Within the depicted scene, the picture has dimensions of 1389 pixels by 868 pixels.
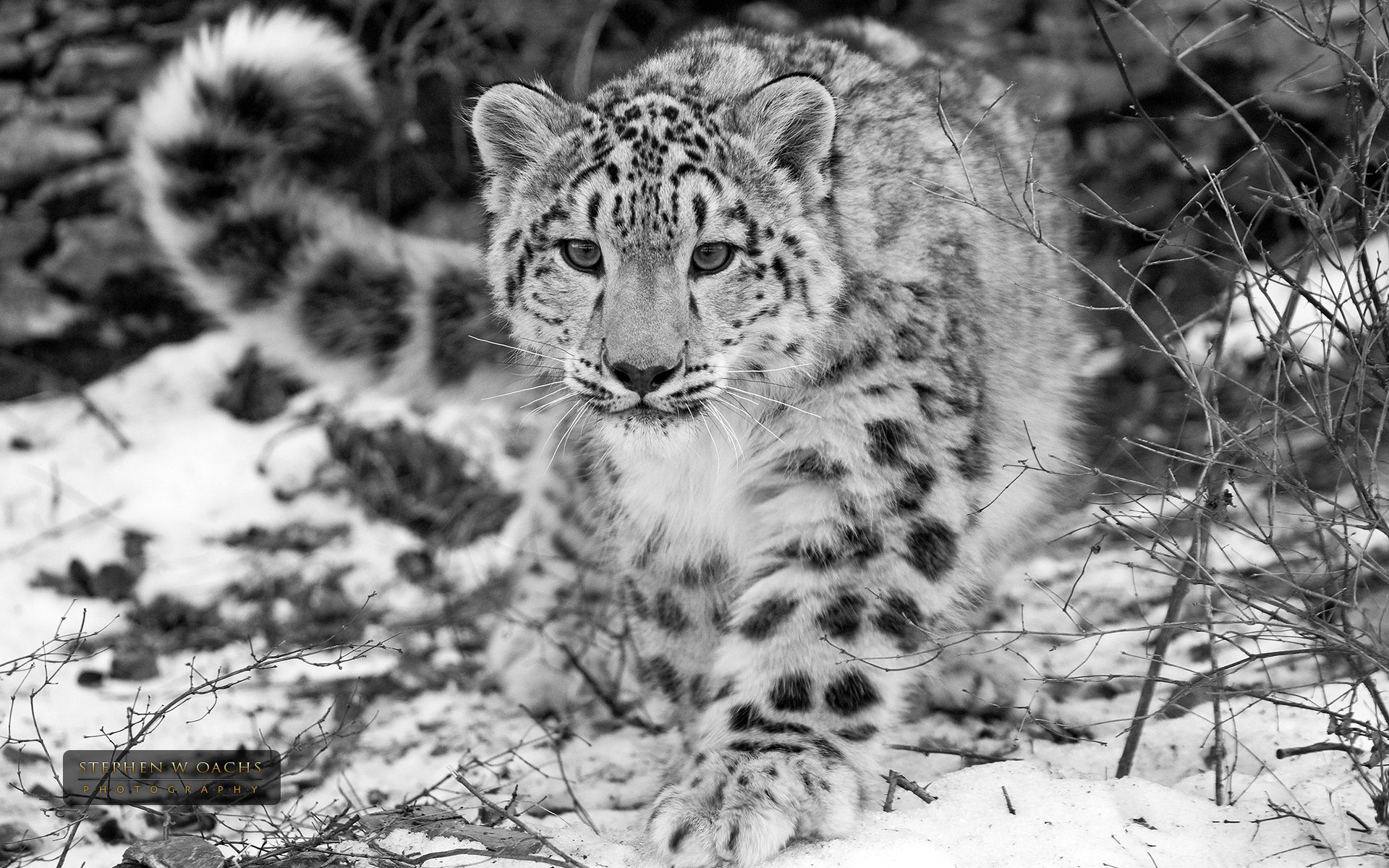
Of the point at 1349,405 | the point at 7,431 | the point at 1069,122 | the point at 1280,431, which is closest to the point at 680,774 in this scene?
the point at 1280,431

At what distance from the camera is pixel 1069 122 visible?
7125 mm

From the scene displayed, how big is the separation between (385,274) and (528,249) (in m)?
1.35

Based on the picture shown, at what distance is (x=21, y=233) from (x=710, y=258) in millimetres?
4452

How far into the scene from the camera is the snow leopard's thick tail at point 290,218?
4723 mm

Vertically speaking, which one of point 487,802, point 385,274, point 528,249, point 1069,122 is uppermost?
point 1069,122

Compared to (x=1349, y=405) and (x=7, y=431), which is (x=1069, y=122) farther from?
(x=7, y=431)

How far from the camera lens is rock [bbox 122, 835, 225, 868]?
296 centimetres

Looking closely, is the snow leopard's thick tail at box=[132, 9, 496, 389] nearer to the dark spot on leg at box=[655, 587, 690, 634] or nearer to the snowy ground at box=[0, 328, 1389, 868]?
the snowy ground at box=[0, 328, 1389, 868]

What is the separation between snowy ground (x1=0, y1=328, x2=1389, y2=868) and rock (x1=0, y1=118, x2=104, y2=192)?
1095mm

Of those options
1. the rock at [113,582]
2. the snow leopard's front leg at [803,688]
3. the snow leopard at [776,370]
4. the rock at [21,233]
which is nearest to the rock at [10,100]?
the rock at [21,233]

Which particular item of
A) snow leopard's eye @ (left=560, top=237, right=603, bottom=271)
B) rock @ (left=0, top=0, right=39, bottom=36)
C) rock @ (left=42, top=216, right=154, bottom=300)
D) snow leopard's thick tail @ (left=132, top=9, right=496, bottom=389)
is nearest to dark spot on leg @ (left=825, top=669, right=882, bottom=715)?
snow leopard's eye @ (left=560, top=237, right=603, bottom=271)

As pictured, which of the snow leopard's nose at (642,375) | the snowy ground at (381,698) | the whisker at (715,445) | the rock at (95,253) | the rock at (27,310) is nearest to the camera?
the snowy ground at (381,698)

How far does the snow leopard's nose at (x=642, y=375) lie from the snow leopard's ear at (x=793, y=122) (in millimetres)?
721

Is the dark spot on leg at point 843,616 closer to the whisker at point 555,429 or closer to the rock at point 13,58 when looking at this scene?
the whisker at point 555,429
